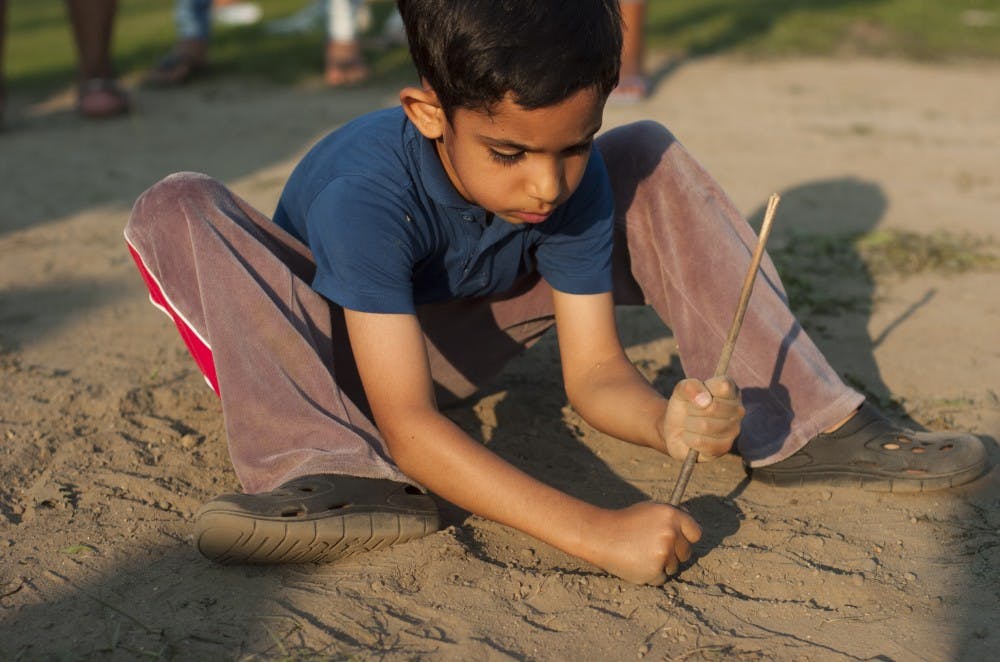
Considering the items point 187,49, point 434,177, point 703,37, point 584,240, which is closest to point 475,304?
point 584,240

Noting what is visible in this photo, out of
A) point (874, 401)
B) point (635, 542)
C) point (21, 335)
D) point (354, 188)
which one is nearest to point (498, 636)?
point (635, 542)

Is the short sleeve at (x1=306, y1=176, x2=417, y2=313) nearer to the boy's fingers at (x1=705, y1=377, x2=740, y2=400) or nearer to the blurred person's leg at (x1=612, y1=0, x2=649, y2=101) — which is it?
the boy's fingers at (x1=705, y1=377, x2=740, y2=400)

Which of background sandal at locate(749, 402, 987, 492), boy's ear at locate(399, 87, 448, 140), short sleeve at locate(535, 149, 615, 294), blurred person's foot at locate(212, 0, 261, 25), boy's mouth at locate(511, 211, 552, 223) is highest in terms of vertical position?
boy's ear at locate(399, 87, 448, 140)

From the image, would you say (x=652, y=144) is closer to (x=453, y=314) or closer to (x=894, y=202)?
(x=453, y=314)

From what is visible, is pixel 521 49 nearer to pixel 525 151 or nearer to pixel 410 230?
pixel 525 151

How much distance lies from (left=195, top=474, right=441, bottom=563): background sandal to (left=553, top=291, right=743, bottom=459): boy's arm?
42cm

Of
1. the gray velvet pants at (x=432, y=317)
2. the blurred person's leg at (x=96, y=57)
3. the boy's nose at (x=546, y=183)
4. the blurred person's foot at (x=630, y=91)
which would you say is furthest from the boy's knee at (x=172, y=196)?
the blurred person's foot at (x=630, y=91)

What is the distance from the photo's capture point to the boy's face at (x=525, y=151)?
191 centimetres

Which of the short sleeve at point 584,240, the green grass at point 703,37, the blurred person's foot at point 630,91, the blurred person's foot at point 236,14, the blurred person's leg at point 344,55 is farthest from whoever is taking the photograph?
the blurred person's foot at point 236,14

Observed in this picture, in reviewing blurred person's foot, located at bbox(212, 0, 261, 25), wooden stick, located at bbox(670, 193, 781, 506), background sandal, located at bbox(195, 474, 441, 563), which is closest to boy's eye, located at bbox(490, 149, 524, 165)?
wooden stick, located at bbox(670, 193, 781, 506)

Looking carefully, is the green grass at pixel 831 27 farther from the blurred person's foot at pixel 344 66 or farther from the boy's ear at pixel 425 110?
the boy's ear at pixel 425 110

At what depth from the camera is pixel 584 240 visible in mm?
2305

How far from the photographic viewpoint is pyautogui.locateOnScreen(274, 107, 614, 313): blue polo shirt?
2.07 meters

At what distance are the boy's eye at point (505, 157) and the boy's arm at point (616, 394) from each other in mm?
453
